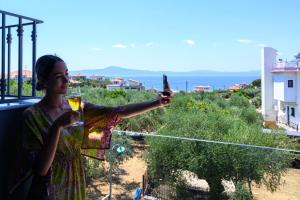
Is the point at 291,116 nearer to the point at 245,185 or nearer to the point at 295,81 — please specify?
the point at 295,81

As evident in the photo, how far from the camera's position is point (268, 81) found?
26.9m

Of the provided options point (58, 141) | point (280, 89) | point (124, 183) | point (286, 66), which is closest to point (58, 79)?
point (58, 141)

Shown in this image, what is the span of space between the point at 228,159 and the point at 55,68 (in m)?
7.25

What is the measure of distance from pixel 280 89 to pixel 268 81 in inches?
81.4

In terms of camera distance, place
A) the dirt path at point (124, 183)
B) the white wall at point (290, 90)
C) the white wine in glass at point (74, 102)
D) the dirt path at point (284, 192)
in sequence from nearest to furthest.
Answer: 1. the white wine in glass at point (74, 102)
2. the dirt path at point (124, 183)
3. the dirt path at point (284, 192)
4. the white wall at point (290, 90)

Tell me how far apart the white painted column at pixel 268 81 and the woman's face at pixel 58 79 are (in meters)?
27.0

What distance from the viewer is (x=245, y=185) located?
8.47m

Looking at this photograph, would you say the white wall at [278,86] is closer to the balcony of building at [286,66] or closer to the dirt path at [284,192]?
the balcony of building at [286,66]

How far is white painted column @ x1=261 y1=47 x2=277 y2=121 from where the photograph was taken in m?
26.9

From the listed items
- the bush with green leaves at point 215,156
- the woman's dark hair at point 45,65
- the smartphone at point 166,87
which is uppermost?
the woman's dark hair at point 45,65

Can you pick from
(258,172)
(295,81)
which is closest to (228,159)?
(258,172)

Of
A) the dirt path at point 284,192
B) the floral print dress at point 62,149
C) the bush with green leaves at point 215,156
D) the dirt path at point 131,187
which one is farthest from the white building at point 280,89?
the floral print dress at point 62,149

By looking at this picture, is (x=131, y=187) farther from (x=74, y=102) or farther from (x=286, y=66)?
(x=286, y=66)

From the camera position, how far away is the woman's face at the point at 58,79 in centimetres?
135
